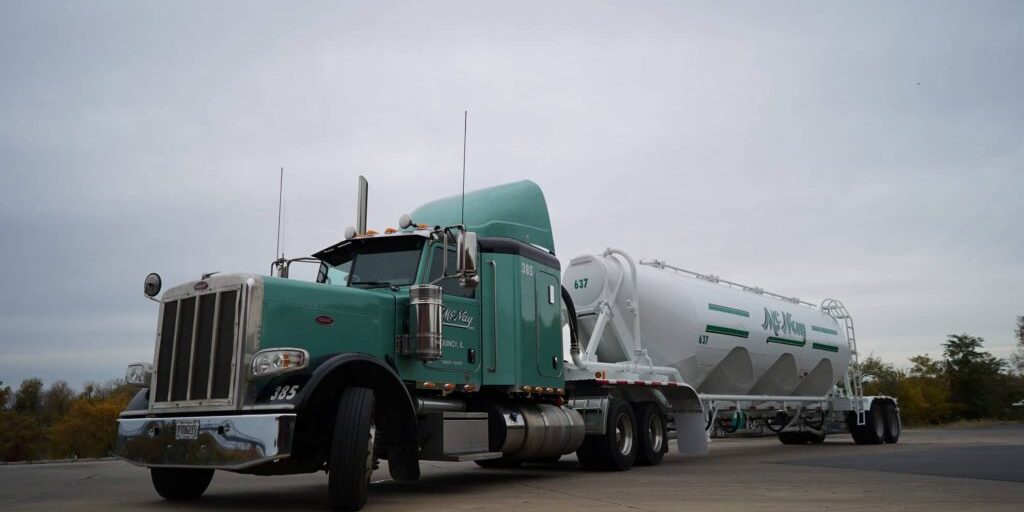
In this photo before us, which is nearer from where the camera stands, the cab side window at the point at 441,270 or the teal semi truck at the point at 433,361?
the teal semi truck at the point at 433,361

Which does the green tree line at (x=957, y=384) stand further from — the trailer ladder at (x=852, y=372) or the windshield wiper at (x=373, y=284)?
the windshield wiper at (x=373, y=284)

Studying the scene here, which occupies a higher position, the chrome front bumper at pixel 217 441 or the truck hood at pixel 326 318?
the truck hood at pixel 326 318

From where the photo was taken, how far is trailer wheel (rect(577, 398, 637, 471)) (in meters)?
11.6

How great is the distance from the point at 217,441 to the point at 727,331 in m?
10.1

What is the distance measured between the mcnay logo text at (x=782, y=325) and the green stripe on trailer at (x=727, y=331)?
1.00 metres

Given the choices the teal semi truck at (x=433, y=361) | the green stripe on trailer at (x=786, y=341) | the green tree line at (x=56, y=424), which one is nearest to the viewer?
the teal semi truck at (x=433, y=361)

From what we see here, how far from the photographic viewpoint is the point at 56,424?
46656mm

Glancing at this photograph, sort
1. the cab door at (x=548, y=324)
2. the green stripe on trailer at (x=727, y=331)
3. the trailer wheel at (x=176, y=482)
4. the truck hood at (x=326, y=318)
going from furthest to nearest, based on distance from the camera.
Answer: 1. the green stripe on trailer at (x=727, y=331)
2. the cab door at (x=548, y=324)
3. the trailer wheel at (x=176, y=482)
4. the truck hood at (x=326, y=318)

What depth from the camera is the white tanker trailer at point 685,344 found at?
12.9 meters

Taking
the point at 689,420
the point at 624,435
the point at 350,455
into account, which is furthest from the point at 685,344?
the point at 350,455

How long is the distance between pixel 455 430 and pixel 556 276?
318 centimetres

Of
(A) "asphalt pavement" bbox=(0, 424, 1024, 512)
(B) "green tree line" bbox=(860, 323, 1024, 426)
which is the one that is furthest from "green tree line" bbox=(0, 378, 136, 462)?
(B) "green tree line" bbox=(860, 323, 1024, 426)

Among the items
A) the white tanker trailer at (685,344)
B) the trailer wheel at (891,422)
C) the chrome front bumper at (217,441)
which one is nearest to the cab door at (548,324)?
the white tanker trailer at (685,344)

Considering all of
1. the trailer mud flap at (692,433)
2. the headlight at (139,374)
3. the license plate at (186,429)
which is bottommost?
the trailer mud flap at (692,433)
